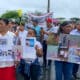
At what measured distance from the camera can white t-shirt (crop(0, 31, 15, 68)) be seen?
7859mm

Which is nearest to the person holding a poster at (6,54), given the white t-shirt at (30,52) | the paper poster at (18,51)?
the paper poster at (18,51)

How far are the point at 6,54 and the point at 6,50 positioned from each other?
3.1 inches

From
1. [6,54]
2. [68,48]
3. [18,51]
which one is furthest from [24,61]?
[6,54]

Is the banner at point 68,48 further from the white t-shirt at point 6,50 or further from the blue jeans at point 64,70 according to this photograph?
the white t-shirt at point 6,50

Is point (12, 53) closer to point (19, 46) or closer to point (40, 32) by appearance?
point (19, 46)

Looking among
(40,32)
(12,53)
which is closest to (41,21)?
(40,32)

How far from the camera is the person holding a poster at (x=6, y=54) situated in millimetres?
7820

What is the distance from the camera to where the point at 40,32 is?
13.6 m

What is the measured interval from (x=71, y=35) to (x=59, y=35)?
275 mm

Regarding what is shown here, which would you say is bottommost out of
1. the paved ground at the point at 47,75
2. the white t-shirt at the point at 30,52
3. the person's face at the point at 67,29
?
the paved ground at the point at 47,75

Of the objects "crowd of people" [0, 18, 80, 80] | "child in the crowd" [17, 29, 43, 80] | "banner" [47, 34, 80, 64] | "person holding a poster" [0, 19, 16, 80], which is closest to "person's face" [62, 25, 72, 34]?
"crowd of people" [0, 18, 80, 80]

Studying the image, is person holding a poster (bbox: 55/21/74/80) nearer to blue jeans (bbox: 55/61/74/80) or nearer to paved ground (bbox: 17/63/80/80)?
blue jeans (bbox: 55/61/74/80)

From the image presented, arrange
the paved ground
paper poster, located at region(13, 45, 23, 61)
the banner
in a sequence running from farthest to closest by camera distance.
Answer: the paved ground < the banner < paper poster, located at region(13, 45, 23, 61)

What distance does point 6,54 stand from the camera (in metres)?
7.89
